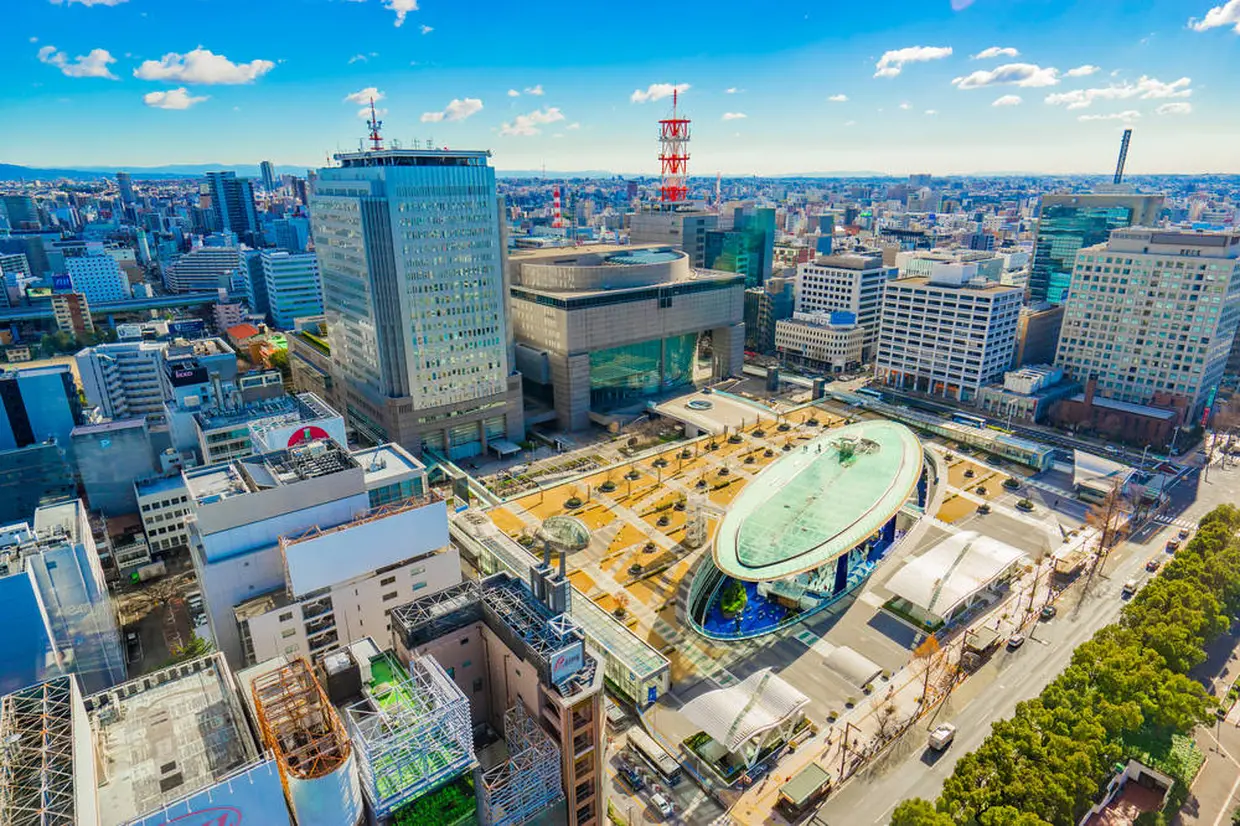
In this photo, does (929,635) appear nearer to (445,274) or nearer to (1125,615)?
(1125,615)

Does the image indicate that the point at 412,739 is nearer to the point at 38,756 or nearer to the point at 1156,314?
the point at 38,756

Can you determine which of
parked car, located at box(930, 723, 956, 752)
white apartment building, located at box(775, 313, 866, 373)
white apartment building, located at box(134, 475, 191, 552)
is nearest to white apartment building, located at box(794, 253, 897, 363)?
white apartment building, located at box(775, 313, 866, 373)

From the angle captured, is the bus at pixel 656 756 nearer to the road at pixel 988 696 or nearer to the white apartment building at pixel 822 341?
the road at pixel 988 696

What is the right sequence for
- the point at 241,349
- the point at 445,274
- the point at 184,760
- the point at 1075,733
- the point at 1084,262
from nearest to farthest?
1. the point at 184,760
2. the point at 1075,733
3. the point at 445,274
4. the point at 1084,262
5. the point at 241,349

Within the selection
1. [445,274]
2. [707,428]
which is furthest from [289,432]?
[707,428]

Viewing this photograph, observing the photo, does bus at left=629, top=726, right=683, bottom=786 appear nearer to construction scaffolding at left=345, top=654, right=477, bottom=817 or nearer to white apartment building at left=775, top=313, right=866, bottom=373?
construction scaffolding at left=345, top=654, right=477, bottom=817

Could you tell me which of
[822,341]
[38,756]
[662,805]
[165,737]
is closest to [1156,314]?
[822,341]
